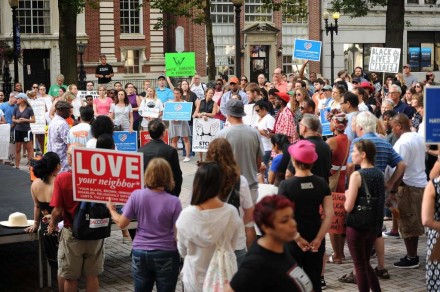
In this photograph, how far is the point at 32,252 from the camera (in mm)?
12109

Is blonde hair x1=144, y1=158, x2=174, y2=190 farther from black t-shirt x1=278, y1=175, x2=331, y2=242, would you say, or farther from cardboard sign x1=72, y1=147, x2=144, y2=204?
black t-shirt x1=278, y1=175, x2=331, y2=242

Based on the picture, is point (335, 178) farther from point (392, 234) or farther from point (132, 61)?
point (132, 61)

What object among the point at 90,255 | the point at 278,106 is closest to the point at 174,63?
the point at 278,106

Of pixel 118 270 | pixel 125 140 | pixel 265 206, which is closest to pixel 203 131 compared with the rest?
pixel 125 140

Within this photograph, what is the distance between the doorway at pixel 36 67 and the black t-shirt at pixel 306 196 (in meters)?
38.9

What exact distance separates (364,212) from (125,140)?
27.8 feet

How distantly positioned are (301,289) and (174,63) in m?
22.0

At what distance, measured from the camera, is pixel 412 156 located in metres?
10.4

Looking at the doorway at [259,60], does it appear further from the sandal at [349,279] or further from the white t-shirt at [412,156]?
the sandal at [349,279]

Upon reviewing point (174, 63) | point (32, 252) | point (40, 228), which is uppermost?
point (174, 63)

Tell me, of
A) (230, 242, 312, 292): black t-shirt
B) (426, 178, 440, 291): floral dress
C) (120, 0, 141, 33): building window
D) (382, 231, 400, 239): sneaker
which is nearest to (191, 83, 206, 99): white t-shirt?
(382, 231, 400, 239): sneaker

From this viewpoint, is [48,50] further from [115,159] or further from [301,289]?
[301,289]

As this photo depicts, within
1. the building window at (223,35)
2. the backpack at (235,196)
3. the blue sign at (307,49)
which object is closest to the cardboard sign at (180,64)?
the blue sign at (307,49)

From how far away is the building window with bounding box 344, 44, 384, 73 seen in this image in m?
50.1
